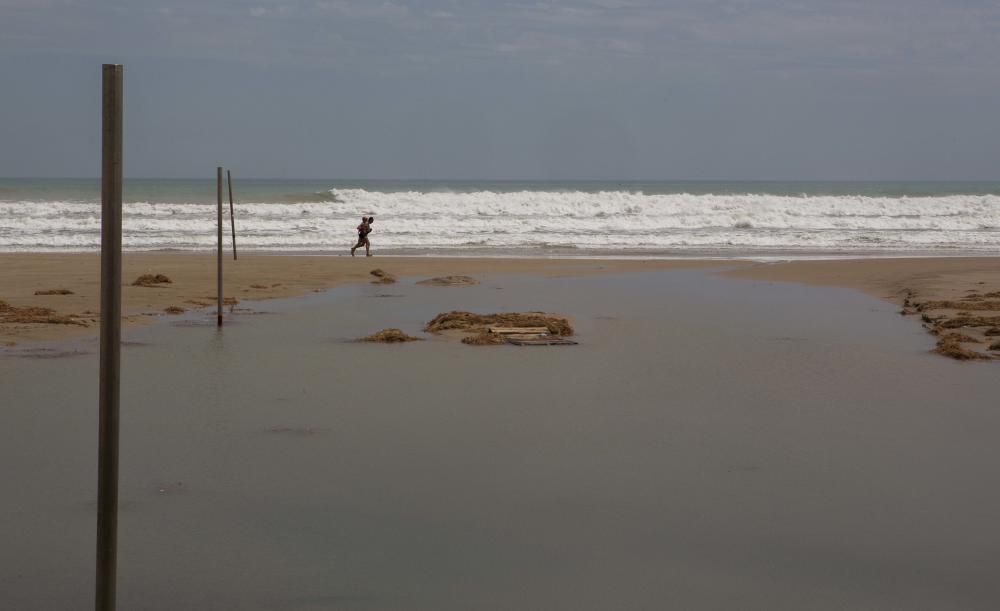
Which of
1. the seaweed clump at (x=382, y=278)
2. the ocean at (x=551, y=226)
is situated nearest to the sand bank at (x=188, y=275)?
the seaweed clump at (x=382, y=278)

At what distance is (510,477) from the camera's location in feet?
19.2

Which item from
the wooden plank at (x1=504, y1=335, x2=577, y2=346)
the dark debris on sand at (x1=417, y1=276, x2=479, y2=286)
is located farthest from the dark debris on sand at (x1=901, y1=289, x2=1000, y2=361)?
the dark debris on sand at (x1=417, y1=276, x2=479, y2=286)

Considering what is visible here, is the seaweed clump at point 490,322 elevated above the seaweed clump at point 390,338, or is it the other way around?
the seaweed clump at point 490,322

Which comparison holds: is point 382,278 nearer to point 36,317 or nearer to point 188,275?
point 188,275

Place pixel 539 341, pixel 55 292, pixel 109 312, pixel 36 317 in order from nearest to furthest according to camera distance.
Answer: pixel 109 312, pixel 539 341, pixel 36 317, pixel 55 292

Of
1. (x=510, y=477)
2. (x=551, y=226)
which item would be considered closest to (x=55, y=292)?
(x=510, y=477)

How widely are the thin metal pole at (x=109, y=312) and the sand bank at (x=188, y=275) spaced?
7367 mm

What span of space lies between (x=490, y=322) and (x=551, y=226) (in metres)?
24.9

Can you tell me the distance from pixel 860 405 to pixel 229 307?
8.10 meters

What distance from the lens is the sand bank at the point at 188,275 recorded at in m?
12.7

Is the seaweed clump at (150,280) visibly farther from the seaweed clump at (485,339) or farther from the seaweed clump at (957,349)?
the seaweed clump at (957,349)

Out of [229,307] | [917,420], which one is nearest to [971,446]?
[917,420]

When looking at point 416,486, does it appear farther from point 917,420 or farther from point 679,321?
point 679,321

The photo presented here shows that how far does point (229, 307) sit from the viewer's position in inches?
537
